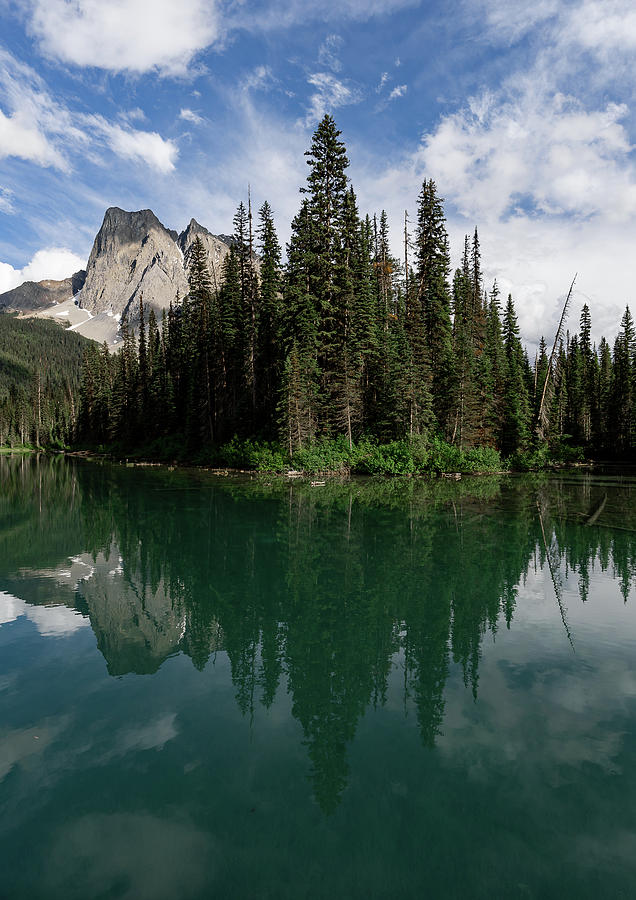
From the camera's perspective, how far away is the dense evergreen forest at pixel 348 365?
4072 cm

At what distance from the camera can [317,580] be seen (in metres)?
12.2

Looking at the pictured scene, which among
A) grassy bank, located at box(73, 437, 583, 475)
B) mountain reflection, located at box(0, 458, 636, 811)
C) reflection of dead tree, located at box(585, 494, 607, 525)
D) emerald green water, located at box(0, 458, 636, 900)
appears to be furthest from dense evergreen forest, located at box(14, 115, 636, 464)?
emerald green water, located at box(0, 458, 636, 900)

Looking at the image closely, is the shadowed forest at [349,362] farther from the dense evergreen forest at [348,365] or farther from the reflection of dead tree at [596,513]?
the reflection of dead tree at [596,513]

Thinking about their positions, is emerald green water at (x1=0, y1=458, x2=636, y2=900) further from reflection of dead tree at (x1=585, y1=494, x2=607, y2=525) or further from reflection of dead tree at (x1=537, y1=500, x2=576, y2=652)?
reflection of dead tree at (x1=585, y1=494, x2=607, y2=525)

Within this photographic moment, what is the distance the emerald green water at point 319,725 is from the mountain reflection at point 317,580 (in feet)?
0.23

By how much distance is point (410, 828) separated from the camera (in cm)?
445

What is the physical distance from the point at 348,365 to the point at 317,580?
31185mm

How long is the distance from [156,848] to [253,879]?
3.19ft

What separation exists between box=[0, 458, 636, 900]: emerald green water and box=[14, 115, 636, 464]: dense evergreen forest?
24.8m

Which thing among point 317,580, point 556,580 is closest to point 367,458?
point 556,580

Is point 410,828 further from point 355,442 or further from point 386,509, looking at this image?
point 355,442

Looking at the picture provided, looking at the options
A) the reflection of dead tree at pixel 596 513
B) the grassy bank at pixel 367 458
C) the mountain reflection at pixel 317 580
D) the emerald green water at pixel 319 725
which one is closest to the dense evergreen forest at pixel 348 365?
the grassy bank at pixel 367 458

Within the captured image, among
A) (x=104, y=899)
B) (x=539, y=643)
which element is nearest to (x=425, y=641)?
(x=539, y=643)

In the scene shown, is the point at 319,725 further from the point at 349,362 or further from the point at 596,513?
the point at 349,362
